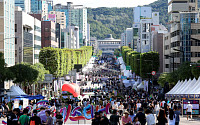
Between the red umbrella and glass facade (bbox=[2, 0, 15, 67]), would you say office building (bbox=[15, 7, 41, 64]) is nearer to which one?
glass facade (bbox=[2, 0, 15, 67])

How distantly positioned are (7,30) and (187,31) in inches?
1372

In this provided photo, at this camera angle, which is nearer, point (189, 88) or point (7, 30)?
point (189, 88)

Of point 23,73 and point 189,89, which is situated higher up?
point 23,73

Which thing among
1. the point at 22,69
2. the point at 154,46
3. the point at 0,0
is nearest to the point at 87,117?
the point at 22,69

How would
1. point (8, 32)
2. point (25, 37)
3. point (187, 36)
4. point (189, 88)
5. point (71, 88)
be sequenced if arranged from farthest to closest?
point (25, 37)
point (187, 36)
point (8, 32)
point (71, 88)
point (189, 88)

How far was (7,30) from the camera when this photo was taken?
243 ft

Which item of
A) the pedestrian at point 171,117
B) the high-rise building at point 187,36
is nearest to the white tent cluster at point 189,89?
the pedestrian at point 171,117

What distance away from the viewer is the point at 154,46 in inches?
5349

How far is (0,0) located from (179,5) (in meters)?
57.4

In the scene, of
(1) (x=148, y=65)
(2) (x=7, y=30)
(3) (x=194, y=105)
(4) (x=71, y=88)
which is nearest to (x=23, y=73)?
(2) (x=7, y=30)

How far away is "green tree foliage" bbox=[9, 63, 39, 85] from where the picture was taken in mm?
66438

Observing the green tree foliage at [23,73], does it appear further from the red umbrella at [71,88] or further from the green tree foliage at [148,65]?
the green tree foliage at [148,65]

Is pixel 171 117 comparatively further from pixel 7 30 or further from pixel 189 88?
pixel 7 30

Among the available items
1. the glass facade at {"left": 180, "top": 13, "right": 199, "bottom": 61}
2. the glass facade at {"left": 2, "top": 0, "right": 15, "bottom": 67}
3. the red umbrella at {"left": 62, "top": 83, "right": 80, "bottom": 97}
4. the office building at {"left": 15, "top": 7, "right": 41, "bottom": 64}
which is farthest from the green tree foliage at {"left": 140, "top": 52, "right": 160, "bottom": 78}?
the red umbrella at {"left": 62, "top": 83, "right": 80, "bottom": 97}
